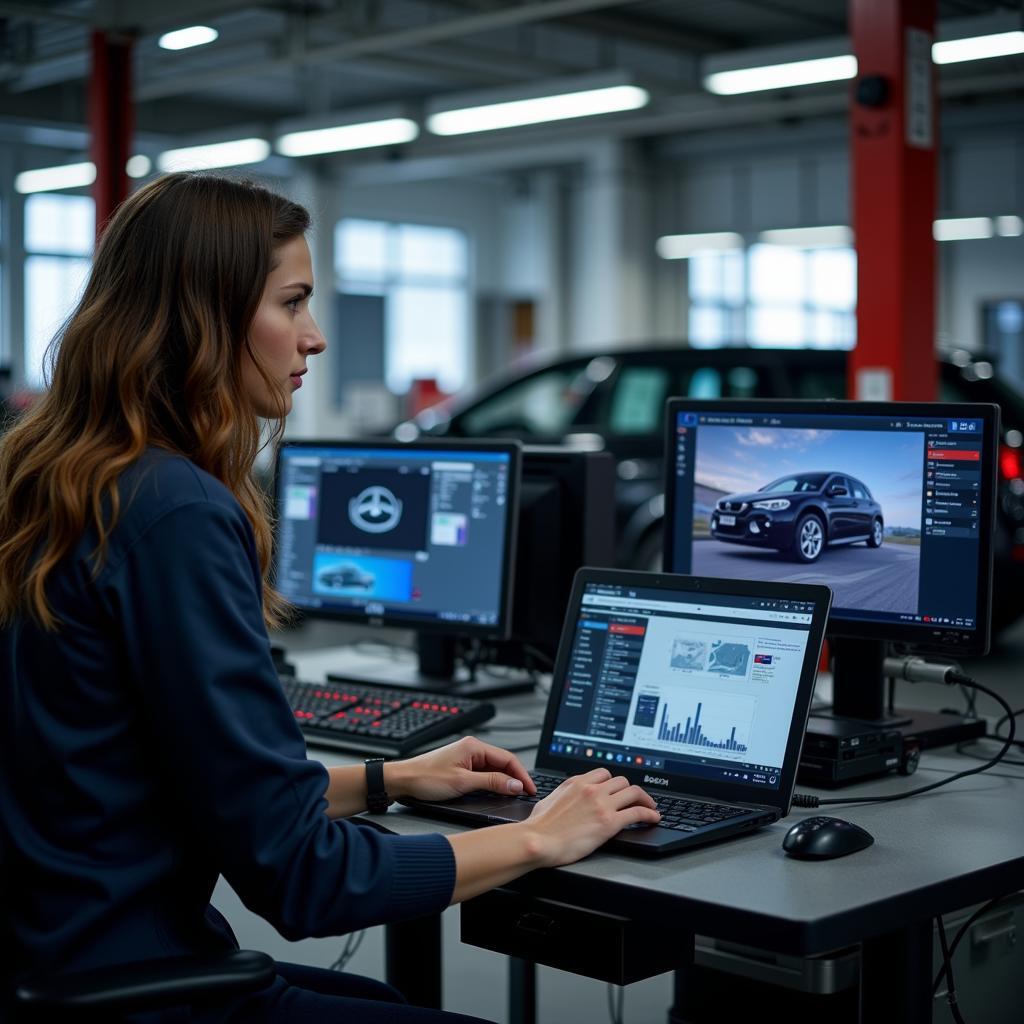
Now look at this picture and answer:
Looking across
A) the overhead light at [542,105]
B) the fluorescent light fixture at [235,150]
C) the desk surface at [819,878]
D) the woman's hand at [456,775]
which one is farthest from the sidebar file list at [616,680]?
the fluorescent light fixture at [235,150]

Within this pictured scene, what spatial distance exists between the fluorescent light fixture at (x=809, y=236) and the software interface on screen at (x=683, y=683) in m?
10.9

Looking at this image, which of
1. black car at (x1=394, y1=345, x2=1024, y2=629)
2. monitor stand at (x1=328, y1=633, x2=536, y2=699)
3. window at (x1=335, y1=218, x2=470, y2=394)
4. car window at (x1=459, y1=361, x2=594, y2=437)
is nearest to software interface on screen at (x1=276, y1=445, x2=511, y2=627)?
monitor stand at (x1=328, y1=633, x2=536, y2=699)

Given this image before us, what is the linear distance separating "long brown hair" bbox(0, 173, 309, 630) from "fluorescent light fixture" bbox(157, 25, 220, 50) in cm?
628

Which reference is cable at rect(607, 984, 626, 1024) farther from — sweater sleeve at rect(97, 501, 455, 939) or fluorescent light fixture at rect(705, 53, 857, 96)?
fluorescent light fixture at rect(705, 53, 857, 96)

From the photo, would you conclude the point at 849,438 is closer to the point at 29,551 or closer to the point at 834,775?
the point at 834,775

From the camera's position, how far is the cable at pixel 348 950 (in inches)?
117

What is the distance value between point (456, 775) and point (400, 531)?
2.93 ft

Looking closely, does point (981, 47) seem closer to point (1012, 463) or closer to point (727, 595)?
point (1012, 463)

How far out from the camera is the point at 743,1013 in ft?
7.08

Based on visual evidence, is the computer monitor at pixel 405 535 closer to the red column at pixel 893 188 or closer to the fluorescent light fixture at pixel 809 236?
the red column at pixel 893 188

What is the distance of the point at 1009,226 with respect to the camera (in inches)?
460

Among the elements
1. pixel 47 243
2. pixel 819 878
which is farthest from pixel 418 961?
pixel 47 243

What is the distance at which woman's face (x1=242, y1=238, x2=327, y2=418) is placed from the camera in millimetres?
1505

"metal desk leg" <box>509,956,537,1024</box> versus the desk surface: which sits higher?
the desk surface
